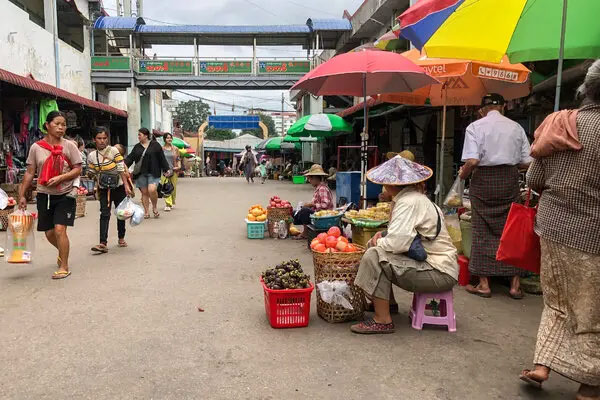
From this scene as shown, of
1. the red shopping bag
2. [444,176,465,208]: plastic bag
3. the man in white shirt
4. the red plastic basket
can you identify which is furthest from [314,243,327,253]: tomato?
[444,176,465,208]: plastic bag

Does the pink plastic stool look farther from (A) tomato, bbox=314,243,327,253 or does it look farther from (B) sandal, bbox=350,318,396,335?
(A) tomato, bbox=314,243,327,253

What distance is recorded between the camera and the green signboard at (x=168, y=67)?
2397 cm

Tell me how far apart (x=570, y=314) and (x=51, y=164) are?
204 inches

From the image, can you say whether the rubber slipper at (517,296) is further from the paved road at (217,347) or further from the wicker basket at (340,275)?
the wicker basket at (340,275)

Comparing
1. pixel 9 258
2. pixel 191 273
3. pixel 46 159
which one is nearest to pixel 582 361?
pixel 191 273

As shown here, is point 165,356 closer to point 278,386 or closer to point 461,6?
point 278,386

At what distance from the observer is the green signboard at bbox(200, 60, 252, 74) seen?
24156mm

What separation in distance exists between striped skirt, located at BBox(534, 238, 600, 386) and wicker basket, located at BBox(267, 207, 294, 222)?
219 inches

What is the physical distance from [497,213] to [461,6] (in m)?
2.06

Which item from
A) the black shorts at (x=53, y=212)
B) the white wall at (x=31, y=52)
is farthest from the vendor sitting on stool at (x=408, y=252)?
the white wall at (x=31, y=52)

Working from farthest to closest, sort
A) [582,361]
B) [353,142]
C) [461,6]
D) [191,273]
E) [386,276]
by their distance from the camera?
[353,142]
[191,273]
[461,6]
[386,276]
[582,361]

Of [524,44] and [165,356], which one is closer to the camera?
[165,356]

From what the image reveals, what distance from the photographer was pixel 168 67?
2411 cm

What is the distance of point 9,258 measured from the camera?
18.2 ft
